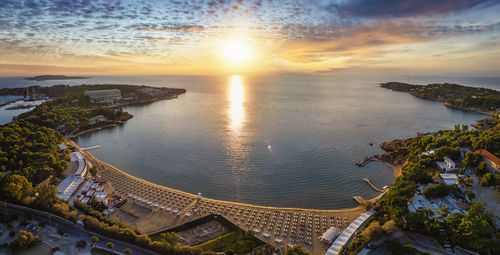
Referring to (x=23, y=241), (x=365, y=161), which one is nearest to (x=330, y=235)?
(x=365, y=161)

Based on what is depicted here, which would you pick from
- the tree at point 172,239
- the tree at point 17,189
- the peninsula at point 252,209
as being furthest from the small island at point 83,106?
the tree at point 172,239

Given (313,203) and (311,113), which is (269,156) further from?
(311,113)

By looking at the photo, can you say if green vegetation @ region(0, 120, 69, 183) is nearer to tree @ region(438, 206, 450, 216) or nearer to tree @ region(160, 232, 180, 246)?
tree @ region(160, 232, 180, 246)

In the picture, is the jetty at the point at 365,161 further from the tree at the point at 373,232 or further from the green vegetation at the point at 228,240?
the green vegetation at the point at 228,240

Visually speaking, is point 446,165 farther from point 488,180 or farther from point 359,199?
point 359,199

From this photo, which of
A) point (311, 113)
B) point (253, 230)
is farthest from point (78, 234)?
point (311, 113)
